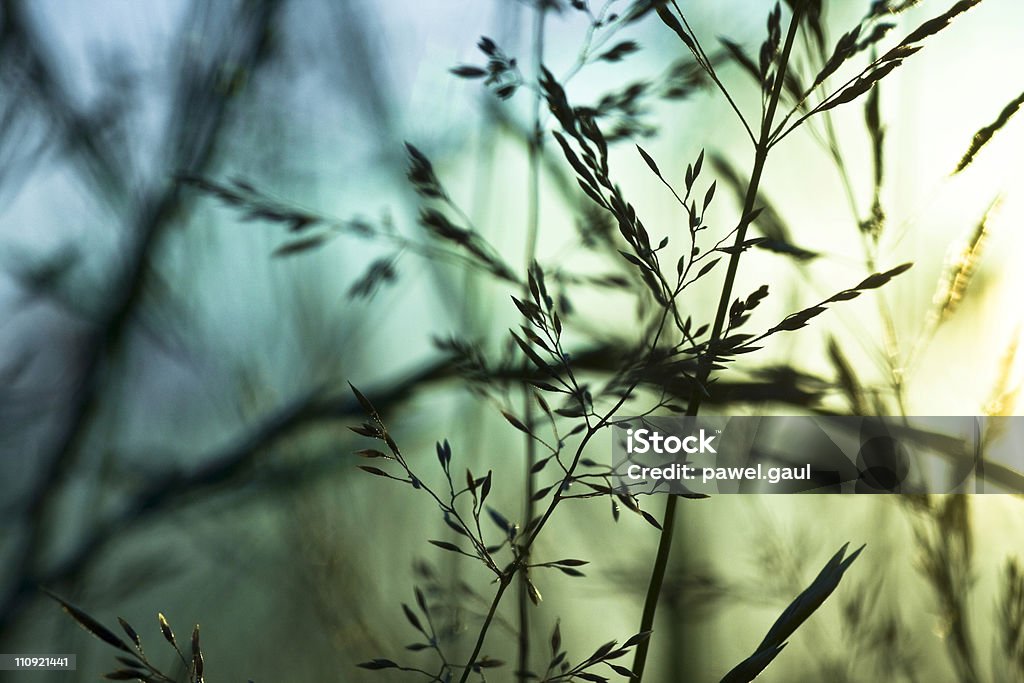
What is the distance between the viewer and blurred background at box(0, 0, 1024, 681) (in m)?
0.51

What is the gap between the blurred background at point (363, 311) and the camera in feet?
1.68

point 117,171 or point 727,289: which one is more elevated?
point 117,171

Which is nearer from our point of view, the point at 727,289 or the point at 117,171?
the point at 727,289

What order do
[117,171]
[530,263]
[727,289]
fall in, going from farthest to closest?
[117,171] < [530,263] < [727,289]

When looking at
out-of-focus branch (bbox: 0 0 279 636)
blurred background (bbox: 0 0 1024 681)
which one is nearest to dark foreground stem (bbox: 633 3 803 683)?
blurred background (bbox: 0 0 1024 681)

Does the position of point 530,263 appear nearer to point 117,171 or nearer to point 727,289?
point 727,289

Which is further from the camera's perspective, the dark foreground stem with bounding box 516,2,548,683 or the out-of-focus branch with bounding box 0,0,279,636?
the out-of-focus branch with bounding box 0,0,279,636

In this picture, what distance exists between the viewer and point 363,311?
0.57 meters

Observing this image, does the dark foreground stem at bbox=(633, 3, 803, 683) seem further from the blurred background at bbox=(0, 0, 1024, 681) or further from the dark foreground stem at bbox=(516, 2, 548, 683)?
the blurred background at bbox=(0, 0, 1024, 681)

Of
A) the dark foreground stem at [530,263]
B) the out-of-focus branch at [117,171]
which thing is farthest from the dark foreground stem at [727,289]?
the out-of-focus branch at [117,171]

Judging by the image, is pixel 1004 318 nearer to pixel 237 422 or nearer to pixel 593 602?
pixel 593 602

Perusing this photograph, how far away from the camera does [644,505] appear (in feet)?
1.78

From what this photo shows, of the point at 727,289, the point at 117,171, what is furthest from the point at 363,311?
the point at 727,289

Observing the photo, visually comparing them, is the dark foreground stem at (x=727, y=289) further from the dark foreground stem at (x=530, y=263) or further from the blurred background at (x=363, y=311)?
the blurred background at (x=363, y=311)
